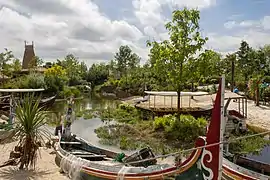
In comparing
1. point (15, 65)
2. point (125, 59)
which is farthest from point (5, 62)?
point (125, 59)

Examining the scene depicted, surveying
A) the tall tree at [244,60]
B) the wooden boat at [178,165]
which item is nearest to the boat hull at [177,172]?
the wooden boat at [178,165]

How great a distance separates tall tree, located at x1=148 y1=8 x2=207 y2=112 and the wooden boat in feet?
23.2

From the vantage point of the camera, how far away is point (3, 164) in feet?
28.6

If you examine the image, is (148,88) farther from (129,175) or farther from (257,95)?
(129,175)

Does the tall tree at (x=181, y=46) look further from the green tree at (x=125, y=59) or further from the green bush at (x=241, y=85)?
the green tree at (x=125, y=59)

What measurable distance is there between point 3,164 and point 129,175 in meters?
4.38

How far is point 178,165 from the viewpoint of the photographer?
17.9 feet

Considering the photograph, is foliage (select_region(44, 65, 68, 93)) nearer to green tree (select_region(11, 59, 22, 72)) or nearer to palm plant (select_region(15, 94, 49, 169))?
green tree (select_region(11, 59, 22, 72))

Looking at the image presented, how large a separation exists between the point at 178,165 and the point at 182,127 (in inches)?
353

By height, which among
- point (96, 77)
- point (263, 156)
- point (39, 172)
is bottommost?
point (263, 156)

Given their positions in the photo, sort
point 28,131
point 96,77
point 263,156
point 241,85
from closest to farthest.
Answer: point 28,131 → point 263,156 → point 241,85 → point 96,77

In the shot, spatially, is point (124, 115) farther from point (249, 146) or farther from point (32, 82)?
point (32, 82)

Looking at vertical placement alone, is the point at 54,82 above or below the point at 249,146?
above

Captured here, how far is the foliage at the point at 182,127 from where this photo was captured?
13.7 metres
